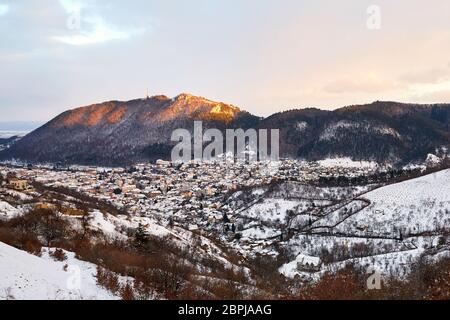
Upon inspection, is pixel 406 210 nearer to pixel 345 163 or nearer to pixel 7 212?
pixel 7 212

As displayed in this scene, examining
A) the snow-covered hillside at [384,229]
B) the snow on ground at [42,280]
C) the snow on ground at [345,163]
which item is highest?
the snow on ground at [42,280]

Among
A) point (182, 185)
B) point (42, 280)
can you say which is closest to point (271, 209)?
point (182, 185)

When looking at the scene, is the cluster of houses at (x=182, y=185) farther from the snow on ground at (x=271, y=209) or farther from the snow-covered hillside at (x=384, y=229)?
the snow-covered hillside at (x=384, y=229)

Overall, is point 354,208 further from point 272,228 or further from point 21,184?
point 21,184

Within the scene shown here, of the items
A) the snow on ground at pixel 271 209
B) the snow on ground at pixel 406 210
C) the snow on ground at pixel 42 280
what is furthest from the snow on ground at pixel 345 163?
the snow on ground at pixel 42 280

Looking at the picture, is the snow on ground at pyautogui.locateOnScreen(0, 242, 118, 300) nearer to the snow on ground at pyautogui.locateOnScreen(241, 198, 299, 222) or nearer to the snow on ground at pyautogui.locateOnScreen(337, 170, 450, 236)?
the snow on ground at pyautogui.locateOnScreen(337, 170, 450, 236)

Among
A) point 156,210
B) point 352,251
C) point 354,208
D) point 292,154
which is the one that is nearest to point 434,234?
point 352,251

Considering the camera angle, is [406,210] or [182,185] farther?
[182,185]

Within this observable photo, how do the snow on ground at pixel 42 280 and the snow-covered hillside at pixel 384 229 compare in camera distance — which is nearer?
the snow on ground at pixel 42 280
